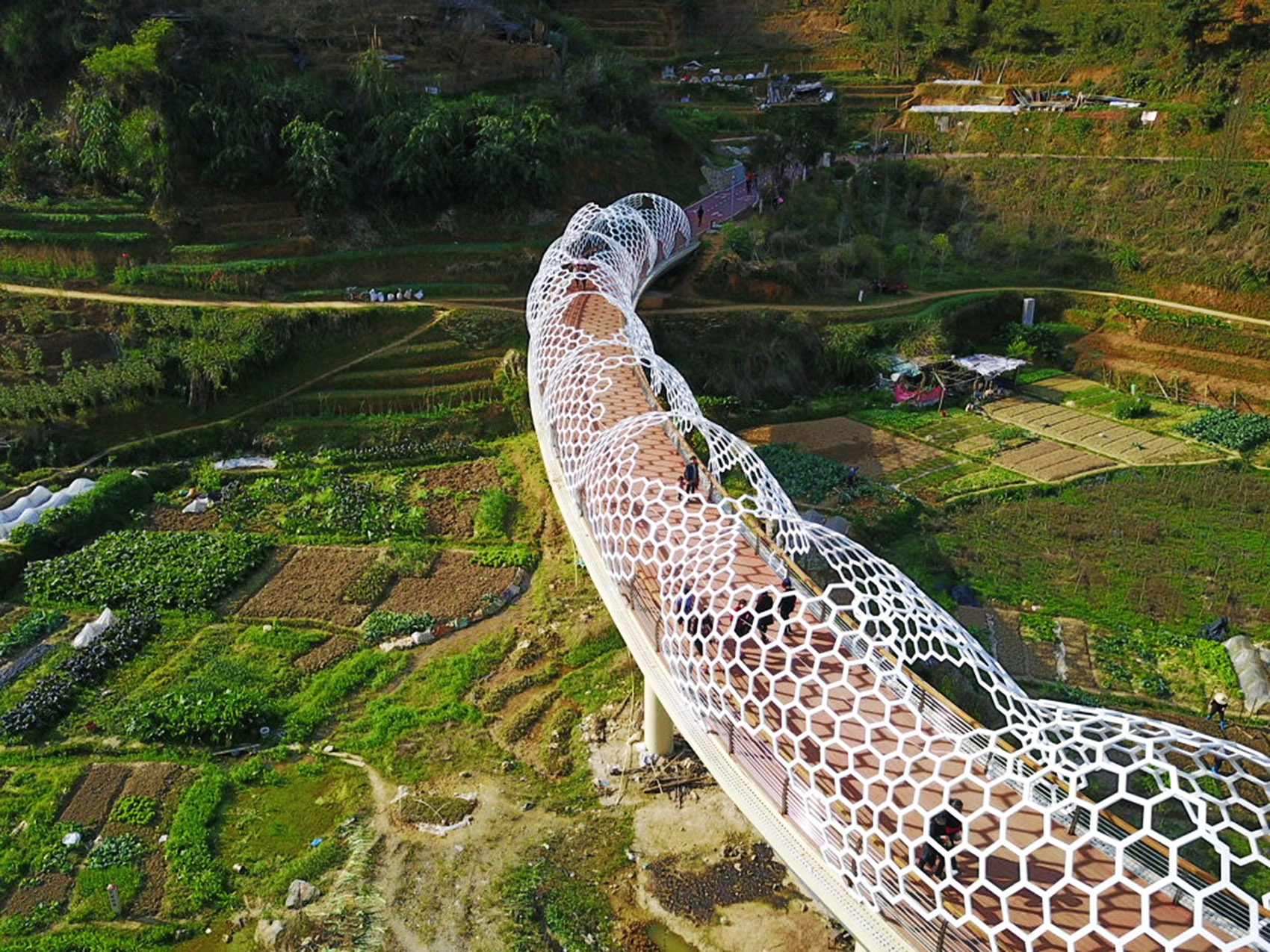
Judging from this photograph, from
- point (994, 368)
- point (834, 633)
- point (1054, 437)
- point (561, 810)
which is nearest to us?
point (834, 633)

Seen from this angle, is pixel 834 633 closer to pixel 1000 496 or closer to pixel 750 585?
pixel 750 585

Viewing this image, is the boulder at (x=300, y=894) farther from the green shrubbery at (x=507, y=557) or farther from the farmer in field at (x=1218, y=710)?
the farmer in field at (x=1218, y=710)

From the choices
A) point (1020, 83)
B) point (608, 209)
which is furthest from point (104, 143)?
point (1020, 83)

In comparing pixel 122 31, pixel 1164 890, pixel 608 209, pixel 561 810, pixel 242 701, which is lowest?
pixel 561 810

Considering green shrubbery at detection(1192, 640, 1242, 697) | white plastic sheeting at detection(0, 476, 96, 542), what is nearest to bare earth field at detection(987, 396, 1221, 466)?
green shrubbery at detection(1192, 640, 1242, 697)

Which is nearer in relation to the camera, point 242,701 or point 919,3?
point 242,701

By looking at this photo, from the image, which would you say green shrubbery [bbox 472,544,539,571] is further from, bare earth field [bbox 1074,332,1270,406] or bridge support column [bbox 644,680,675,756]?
bare earth field [bbox 1074,332,1270,406]

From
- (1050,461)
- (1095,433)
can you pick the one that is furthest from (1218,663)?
(1095,433)

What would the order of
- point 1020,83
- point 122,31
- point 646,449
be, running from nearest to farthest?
point 646,449 → point 122,31 → point 1020,83

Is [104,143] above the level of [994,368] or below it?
above
